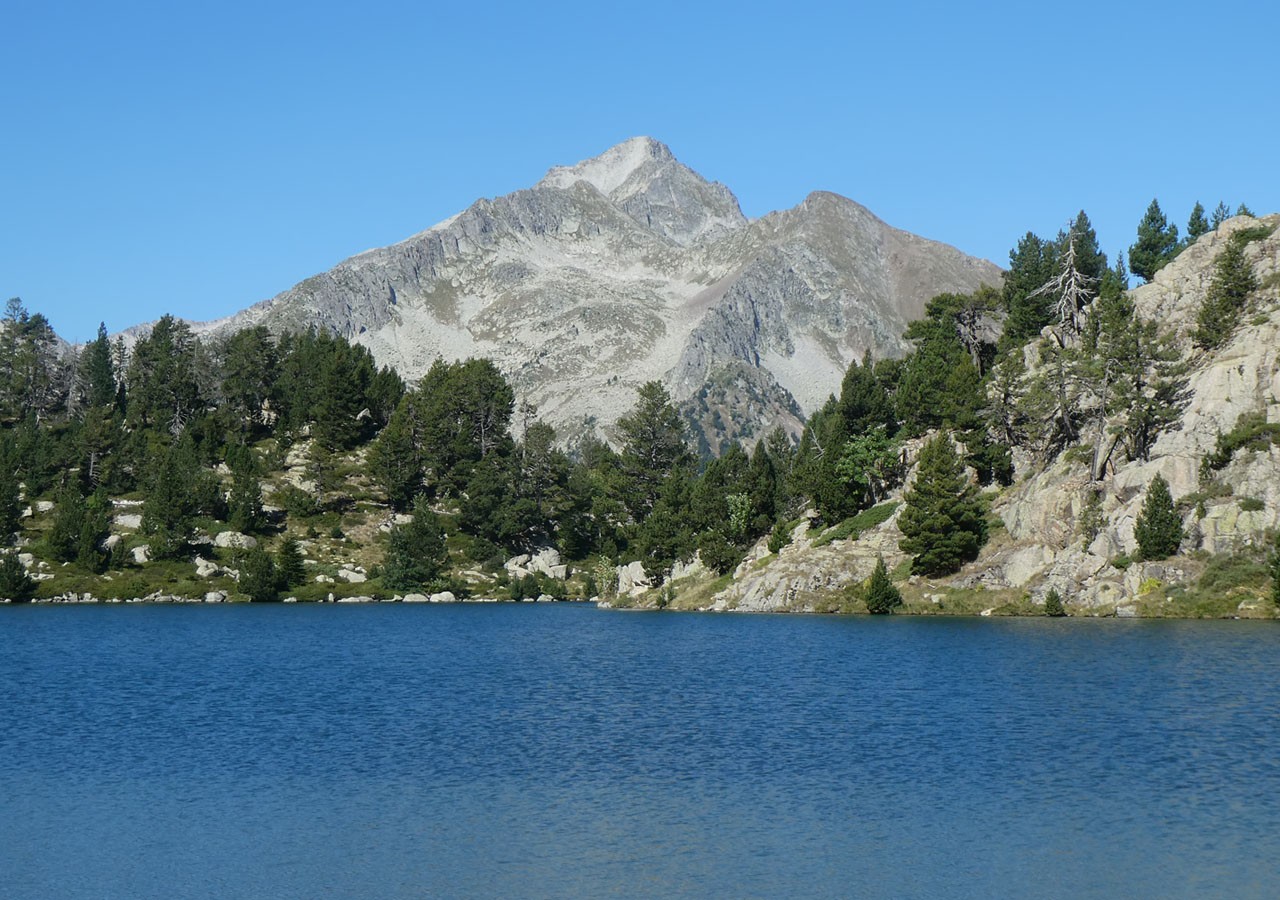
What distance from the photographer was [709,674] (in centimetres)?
7106

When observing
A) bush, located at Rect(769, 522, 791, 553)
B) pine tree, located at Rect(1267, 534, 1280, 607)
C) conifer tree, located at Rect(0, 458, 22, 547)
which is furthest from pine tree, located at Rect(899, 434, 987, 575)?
conifer tree, located at Rect(0, 458, 22, 547)

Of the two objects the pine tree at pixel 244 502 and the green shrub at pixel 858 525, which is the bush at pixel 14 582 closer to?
the pine tree at pixel 244 502

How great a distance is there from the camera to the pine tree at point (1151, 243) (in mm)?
174000

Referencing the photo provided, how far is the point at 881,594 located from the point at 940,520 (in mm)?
8726

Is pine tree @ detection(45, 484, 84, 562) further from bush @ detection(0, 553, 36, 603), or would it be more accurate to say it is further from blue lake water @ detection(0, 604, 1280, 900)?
blue lake water @ detection(0, 604, 1280, 900)

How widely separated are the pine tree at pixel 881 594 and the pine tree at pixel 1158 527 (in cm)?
2159

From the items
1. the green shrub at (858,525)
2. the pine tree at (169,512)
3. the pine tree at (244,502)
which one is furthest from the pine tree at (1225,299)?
the pine tree at (169,512)

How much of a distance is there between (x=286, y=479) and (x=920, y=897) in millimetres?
181408

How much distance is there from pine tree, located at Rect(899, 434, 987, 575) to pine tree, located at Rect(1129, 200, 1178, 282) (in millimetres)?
78458

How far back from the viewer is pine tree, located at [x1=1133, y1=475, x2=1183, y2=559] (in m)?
98.9

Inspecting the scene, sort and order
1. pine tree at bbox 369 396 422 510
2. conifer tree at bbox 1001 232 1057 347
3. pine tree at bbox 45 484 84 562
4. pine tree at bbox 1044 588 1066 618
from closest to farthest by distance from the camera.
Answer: pine tree at bbox 1044 588 1066 618 → conifer tree at bbox 1001 232 1057 347 → pine tree at bbox 45 484 84 562 → pine tree at bbox 369 396 422 510

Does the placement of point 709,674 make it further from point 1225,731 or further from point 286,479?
point 286,479

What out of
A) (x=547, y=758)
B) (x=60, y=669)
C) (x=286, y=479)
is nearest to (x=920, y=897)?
(x=547, y=758)

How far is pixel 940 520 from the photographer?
110 meters
